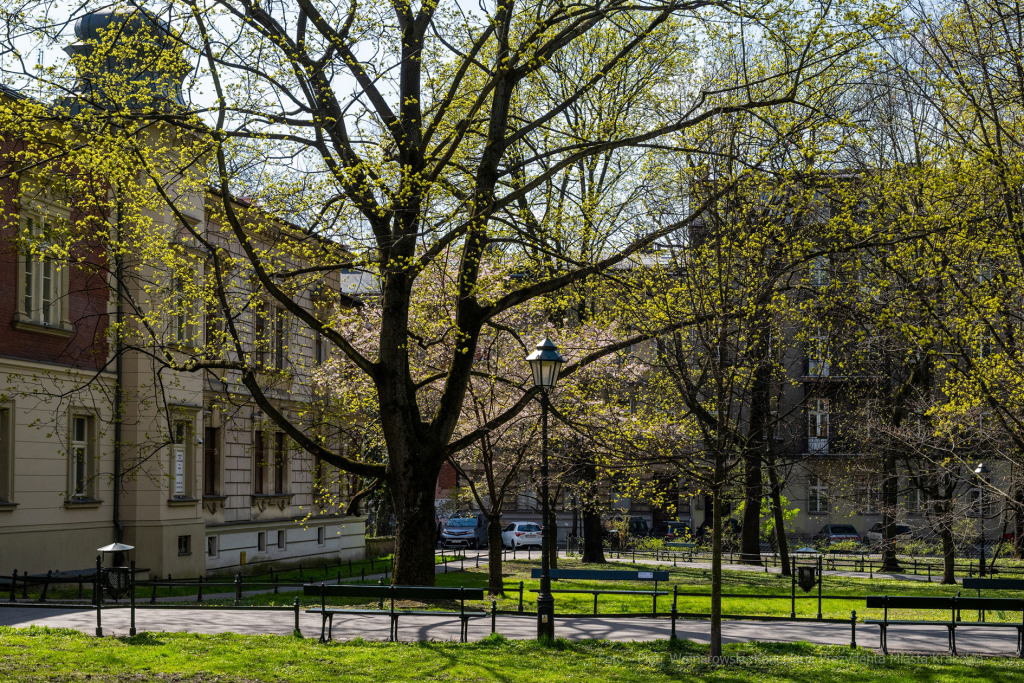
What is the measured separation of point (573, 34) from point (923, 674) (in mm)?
10735

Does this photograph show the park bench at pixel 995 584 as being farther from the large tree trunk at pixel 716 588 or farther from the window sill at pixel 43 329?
the window sill at pixel 43 329

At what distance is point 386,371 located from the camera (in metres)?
16.9

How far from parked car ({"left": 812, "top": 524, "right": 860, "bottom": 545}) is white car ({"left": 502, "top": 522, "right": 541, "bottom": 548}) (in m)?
14.2

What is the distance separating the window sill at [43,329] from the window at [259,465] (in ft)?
34.3

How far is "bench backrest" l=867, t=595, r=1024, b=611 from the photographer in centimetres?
1389

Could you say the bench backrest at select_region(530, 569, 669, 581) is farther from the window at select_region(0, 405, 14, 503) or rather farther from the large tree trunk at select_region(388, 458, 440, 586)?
the window at select_region(0, 405, 14, 503)

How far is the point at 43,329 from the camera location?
880 inches

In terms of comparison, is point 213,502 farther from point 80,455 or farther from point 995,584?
point 995,584

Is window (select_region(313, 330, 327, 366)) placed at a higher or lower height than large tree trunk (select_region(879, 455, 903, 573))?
higher

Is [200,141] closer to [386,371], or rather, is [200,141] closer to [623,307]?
[386,371]

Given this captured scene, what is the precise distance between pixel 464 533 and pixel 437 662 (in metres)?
40.1

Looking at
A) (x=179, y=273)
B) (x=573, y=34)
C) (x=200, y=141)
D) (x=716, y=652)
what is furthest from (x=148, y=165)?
(x=716, y=652)

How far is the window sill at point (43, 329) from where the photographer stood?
21656 mm

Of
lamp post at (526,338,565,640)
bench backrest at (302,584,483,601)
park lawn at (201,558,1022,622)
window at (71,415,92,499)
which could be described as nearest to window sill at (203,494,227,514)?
window at (71,415,92,499)
